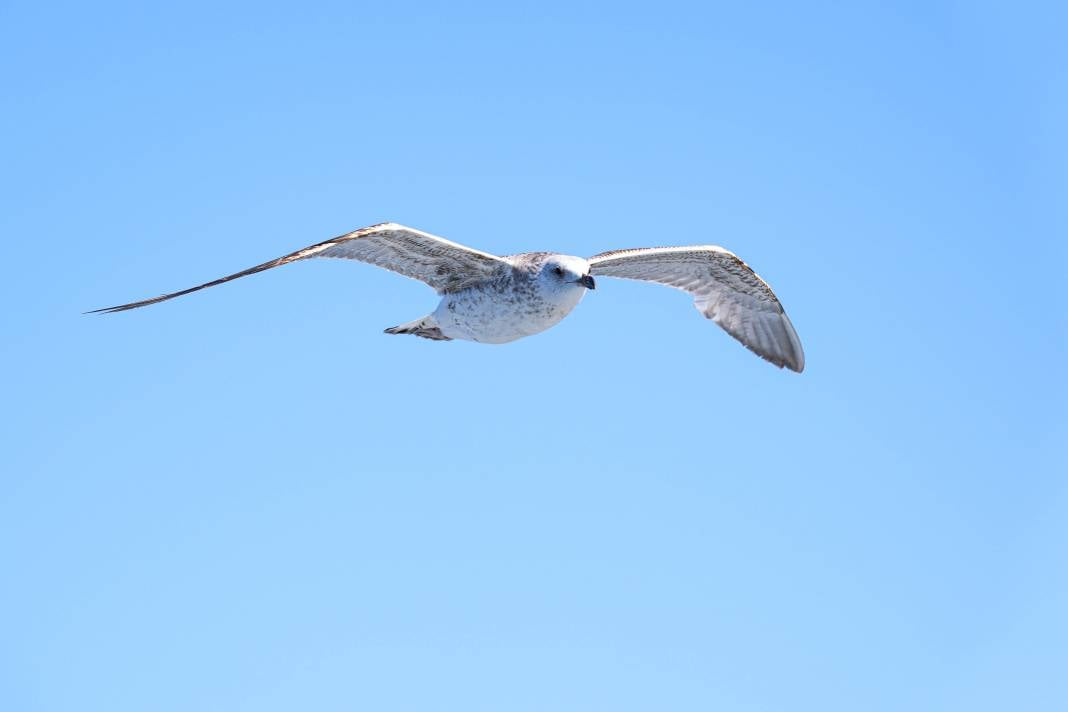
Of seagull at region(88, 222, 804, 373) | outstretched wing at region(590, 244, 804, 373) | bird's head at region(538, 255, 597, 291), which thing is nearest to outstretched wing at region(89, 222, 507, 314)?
seagull at region(88, 222, 804, 373)

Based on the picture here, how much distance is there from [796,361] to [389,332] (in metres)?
7.69

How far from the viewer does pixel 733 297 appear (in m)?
20.0

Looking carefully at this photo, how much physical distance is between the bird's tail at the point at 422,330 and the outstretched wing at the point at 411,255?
36.3 inches

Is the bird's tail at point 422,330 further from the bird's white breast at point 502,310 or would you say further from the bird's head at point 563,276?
the bird's head at point 563,276

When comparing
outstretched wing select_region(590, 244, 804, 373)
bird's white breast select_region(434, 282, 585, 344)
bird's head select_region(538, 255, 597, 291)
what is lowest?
bird's white breast select_region(434, 282, 585, 344)

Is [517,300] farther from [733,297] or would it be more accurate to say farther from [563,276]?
[733,297]

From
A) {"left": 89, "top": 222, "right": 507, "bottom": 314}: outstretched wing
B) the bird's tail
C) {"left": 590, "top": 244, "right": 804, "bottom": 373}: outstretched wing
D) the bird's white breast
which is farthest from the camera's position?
{"left": 590, "top": 244, "right": 804, "bottom": 373}: outstretched wing

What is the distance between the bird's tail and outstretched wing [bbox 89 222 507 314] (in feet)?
3.02

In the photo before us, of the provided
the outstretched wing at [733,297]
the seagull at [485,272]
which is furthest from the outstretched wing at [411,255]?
the outstretched wing at [733,297]

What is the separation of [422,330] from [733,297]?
6.16 m

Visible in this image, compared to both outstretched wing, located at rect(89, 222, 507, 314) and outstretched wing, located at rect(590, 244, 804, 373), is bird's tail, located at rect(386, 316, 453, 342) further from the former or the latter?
outstretched wing, located at rect(590, 244, 804, 373)

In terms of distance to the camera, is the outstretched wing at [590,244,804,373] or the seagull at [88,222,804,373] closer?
the seagull at [88,222,804,373]

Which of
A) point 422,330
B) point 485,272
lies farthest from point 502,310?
point 422,330

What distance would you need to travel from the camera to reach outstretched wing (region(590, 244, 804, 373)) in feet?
62.4
